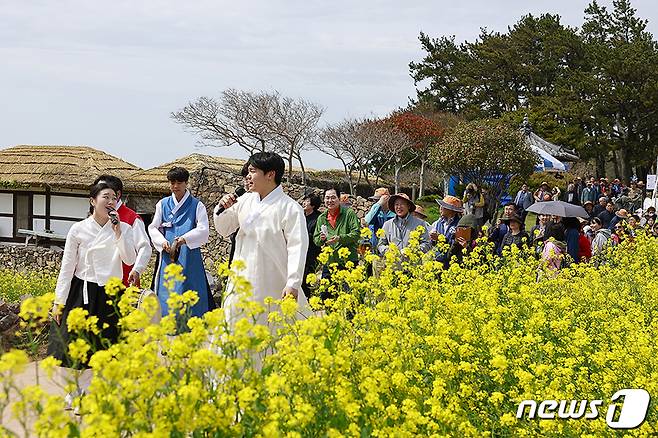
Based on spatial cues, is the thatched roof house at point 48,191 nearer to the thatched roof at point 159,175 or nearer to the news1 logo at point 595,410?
the thatched roof at point 159,175

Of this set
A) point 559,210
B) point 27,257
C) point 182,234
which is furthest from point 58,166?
point 182,234

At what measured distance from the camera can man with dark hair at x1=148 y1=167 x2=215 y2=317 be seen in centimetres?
731

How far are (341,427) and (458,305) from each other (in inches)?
62.6

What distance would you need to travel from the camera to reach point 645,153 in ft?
131

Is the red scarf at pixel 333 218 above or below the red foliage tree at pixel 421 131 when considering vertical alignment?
below

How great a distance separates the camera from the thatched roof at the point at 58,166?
76.1ft

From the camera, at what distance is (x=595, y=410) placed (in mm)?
3863

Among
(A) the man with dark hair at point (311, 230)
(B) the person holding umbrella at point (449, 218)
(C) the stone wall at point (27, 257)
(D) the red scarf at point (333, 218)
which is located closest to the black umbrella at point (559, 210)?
(B) the person holding umbrella at point (449, 218)

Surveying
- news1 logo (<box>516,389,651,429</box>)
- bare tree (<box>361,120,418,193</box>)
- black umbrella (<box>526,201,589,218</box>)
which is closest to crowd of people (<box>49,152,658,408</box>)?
black umbrella (<box>526,201,589,218</box>)

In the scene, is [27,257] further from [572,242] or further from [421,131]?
[421,131]

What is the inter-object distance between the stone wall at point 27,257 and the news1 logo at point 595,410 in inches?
747

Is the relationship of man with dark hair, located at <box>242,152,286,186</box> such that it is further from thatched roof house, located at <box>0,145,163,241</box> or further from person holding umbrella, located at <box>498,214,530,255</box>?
thatched roof house, located at <box>0,145,163,241</box>

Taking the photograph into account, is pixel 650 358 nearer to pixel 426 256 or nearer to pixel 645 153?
pixel 426 256

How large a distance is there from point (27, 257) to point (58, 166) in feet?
9.07
